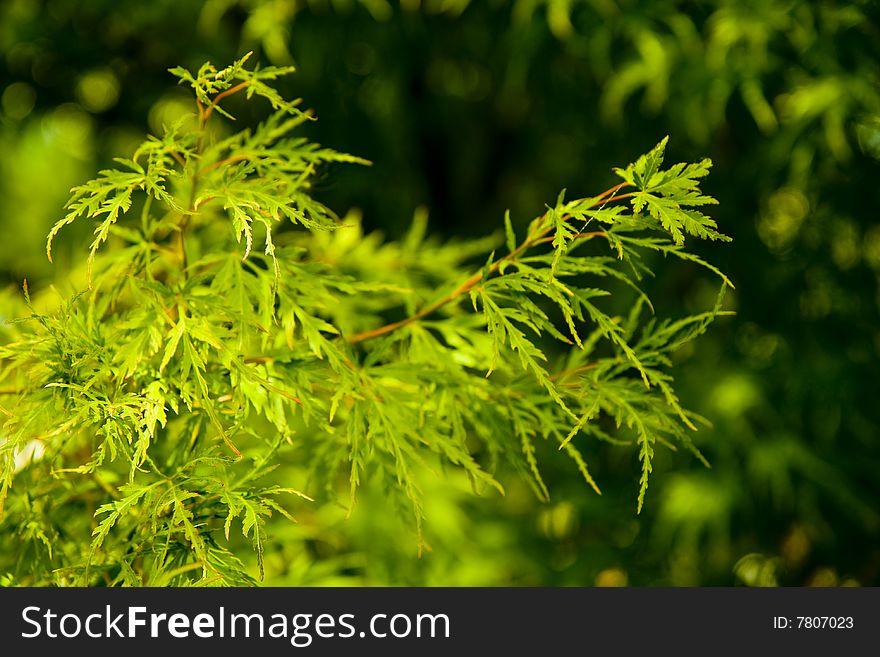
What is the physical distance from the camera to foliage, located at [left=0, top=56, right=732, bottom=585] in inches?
20.9

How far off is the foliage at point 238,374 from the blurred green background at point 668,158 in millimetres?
528

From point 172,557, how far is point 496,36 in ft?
4.08

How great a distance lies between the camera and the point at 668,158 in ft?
4.72

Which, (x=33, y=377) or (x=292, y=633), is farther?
(x=292, y=633)

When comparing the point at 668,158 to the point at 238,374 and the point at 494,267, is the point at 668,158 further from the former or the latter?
the point at 238,374

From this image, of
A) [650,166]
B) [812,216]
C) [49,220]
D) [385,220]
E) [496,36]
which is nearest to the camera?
[650,166]

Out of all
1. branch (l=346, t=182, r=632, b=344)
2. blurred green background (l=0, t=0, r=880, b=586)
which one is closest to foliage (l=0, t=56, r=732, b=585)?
branch (l=346, t=182, r=632, b=344)

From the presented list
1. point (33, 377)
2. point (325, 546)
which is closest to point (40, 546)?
point (33, 377)

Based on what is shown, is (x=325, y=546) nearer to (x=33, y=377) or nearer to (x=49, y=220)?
(x=33, y=377)

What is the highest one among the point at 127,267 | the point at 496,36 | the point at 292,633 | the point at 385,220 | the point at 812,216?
the point at 496,36

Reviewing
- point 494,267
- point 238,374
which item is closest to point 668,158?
point 494,267

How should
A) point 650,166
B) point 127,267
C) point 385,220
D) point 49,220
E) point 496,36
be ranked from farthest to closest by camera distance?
point 49,220 < point 385,220 < point 496,36 < point 127,267 < point 650,166

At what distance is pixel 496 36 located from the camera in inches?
61.1

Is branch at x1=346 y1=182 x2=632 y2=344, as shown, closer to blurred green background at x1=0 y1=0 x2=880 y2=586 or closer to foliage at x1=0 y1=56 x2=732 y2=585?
foliage at x1=0 y1=56 x2=732 y2=585
